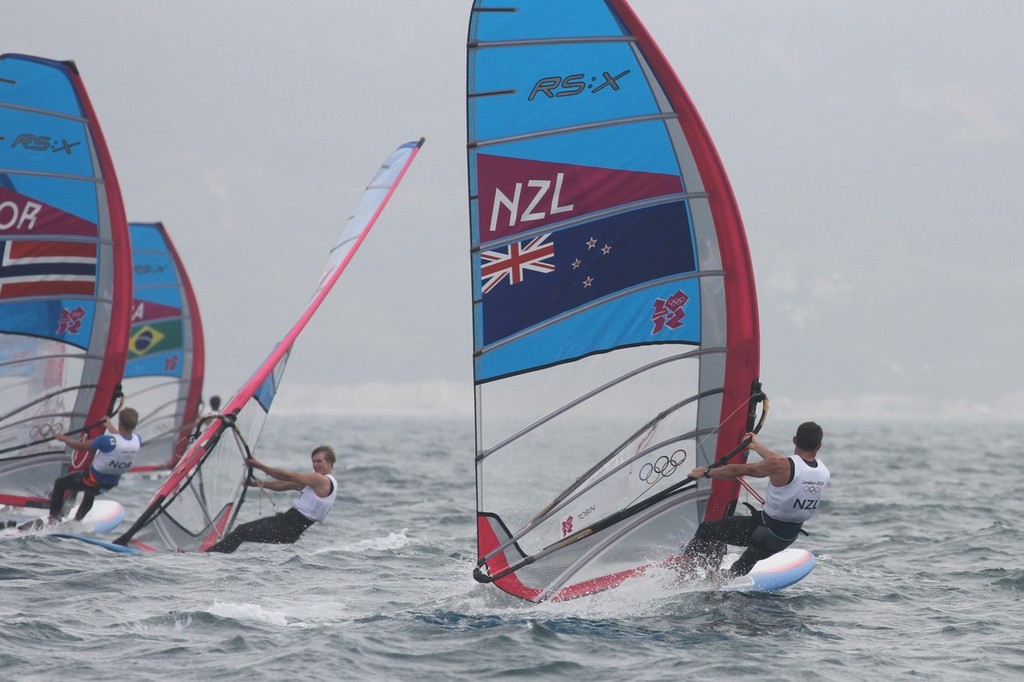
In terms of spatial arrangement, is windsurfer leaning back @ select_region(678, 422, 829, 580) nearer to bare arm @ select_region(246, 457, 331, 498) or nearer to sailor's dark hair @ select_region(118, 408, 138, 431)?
bare arm @ select_region(246, 457, 331, 498)

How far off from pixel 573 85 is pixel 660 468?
106 inches

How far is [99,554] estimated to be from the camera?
11.2 m

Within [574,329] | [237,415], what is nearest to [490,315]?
[574,329]

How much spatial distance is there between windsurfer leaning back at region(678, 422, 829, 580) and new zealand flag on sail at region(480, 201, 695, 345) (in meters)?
1.36

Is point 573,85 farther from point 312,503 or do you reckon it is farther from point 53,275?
point 53,275

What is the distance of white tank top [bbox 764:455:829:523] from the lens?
8.38 meters

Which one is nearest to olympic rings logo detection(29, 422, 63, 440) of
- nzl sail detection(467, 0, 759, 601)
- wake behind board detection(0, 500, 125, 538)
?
wake behind board detection(0, 500, 125, 538)

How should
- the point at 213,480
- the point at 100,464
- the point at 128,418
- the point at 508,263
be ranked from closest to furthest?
the point at 508,263
the point at 213,480
the point at 128,418
the point at 100,464

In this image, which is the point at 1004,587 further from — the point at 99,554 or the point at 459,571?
the point at 99,554

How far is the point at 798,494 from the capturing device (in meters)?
8.40

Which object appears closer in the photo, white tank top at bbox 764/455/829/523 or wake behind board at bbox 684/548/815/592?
white tank top at bbox 764/455/829/523

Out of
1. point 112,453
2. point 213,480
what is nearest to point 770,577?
point 213,480

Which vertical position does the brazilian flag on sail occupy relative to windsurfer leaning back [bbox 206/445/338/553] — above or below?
above

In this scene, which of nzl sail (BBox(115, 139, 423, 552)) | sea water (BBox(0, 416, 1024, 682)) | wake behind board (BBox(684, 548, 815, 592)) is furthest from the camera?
nzl sail (BBox(115, 139, 423, 552))
